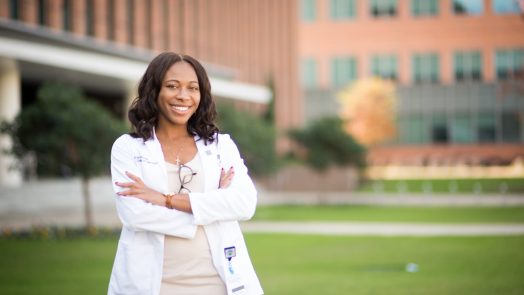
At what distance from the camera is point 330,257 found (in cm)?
1480

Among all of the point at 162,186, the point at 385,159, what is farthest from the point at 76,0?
the point at 385,159

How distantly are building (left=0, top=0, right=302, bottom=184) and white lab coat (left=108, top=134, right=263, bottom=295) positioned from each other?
1604cm

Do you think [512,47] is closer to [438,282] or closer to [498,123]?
[498,123]

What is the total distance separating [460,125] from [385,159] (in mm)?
6837

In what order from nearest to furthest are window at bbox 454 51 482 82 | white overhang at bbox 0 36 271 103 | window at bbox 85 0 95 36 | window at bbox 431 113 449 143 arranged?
white overhang at bbox 0 36 271 103, window at bbox 85 0 95 36, window at bbox 454 51 482 82, window at bbox 431 113 449 143

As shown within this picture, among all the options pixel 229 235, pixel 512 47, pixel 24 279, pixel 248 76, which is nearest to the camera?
pixel 229 235

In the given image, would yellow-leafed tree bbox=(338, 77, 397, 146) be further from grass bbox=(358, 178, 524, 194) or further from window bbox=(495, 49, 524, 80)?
window bbox=(495, 49, 524, 80)

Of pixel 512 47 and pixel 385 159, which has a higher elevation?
pixel 512 47

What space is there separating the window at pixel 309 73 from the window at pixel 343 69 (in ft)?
5.26

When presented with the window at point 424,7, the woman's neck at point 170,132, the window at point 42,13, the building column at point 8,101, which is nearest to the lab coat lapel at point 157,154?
the woman's neck at point 170,132

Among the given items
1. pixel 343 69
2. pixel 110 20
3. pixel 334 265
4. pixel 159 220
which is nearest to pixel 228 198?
pixel 159 220

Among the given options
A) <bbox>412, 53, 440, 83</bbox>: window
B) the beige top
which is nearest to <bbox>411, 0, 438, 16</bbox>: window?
<bbox>412, 53, 440, 83</bbox>: window

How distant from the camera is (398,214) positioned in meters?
26.2

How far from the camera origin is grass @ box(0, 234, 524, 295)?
36.9ft
